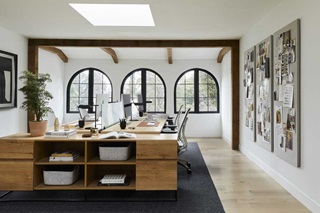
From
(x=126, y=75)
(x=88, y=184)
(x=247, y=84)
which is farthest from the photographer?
(x=126, y=75)

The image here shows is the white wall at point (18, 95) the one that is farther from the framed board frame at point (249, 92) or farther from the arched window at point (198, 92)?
the framed board frame at point (249, 92)

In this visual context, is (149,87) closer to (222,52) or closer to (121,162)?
(222,52)

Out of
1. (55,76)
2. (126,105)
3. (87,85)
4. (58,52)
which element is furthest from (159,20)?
(87,85)

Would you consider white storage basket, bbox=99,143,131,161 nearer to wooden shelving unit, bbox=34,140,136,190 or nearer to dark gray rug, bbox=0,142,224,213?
wooden shelving unit, bbox=34,140,136,190

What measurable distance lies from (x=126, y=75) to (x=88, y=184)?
5.19 meters

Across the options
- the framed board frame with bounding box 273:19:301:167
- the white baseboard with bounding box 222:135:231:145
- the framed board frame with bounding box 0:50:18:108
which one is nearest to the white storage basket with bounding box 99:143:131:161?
the framed board frame with bounding box 273:19:301:167

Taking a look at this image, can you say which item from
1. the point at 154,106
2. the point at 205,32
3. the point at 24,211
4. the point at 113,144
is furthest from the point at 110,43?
the point at 24,211

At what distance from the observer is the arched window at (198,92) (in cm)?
767

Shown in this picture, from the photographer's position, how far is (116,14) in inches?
166

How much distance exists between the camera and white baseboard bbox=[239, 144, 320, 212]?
260 centimetres

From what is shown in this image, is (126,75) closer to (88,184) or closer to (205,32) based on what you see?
(205,32)

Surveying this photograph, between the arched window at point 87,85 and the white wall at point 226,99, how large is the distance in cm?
330

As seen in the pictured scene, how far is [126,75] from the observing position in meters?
7.71

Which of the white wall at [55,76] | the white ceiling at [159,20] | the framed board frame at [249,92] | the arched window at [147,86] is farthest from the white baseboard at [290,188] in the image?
the white wall at [55,76]
